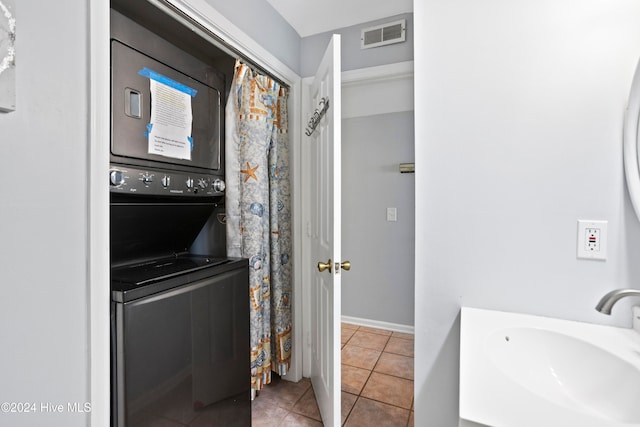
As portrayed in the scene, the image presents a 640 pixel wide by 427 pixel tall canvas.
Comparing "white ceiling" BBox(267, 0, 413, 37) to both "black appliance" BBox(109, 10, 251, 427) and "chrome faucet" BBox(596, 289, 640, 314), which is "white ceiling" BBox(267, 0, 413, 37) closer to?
"black appliance" BBox(109, 10, 251, 427)

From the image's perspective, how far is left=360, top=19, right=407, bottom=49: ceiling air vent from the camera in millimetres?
2070

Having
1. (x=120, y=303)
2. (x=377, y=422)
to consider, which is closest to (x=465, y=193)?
(x=120, y=303)

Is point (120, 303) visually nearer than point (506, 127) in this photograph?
Yes

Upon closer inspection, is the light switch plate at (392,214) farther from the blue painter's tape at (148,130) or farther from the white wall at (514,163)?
the blue painter's tape at (148,130)

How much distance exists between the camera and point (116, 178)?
115 centimetres

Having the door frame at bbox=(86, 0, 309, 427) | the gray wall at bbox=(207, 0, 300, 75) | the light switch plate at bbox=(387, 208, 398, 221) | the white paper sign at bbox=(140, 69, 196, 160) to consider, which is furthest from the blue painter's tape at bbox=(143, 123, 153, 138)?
the light switch plate at bbox=(387, 208, 398, 221)

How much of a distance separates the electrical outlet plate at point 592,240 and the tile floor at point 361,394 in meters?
1.29

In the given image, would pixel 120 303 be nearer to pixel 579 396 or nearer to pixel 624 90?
pixel 579 396

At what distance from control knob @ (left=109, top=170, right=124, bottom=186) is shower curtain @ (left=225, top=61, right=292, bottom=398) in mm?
621

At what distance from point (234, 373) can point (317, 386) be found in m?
0.64

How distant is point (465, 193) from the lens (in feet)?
3.84

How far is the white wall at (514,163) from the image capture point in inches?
39.2
